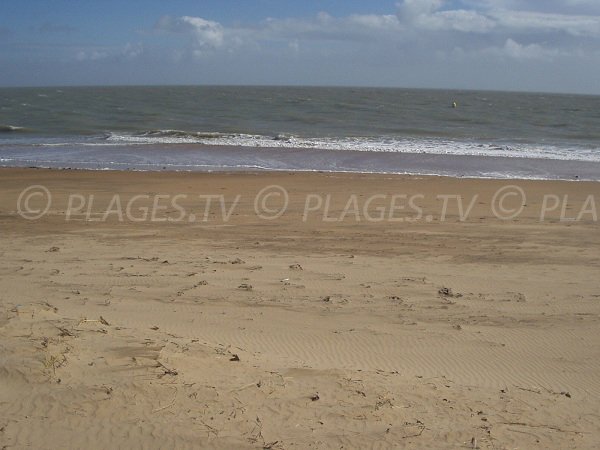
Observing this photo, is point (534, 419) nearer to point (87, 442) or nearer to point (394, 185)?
point (87, 442)

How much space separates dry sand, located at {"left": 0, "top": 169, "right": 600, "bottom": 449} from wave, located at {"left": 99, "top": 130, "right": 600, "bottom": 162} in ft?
38.4

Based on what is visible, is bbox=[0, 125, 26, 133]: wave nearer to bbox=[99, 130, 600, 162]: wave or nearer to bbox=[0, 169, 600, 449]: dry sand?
bbox=[99, 130, 600, 162]: wave

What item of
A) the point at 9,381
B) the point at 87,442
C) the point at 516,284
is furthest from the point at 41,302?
the point at 516,284

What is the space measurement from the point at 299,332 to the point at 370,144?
64.6 feet

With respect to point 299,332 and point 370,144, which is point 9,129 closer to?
point 370,144

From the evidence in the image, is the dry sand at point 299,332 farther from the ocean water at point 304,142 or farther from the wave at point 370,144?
the wave at point 370,144

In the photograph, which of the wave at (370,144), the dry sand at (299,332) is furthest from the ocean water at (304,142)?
the dry sand at (299,332)

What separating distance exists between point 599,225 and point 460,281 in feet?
15.0

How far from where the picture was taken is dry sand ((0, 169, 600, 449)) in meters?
3.60

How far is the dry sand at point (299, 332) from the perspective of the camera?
3602 mm

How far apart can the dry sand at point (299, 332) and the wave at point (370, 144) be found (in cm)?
1172

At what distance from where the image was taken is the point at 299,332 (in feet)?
18.0

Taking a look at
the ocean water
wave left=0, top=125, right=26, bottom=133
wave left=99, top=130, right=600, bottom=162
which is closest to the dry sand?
the ocean water

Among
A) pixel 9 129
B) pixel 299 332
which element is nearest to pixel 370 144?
pixel 9 129
